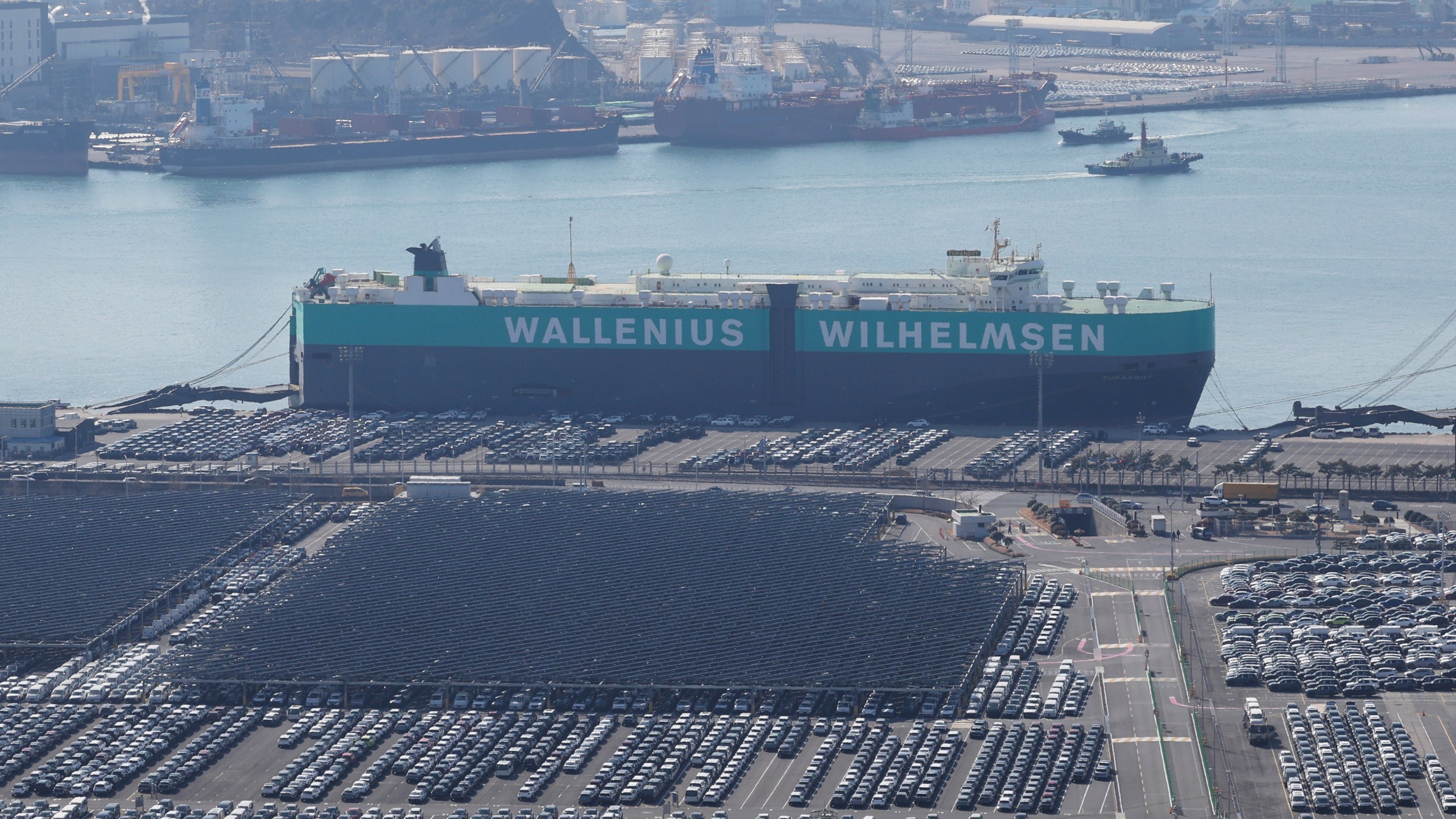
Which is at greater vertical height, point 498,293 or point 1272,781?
point 498,293

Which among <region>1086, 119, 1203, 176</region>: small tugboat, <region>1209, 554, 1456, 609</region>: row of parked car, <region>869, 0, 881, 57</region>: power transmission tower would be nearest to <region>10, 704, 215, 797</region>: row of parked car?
<region>1209, 554, 1456, 609</region>: row of parked car

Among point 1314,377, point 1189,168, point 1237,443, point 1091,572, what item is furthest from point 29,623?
point 1189,168

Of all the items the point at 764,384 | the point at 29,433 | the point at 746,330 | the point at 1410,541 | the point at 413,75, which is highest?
the point at 413,75

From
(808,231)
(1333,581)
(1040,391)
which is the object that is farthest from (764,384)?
(808,231)

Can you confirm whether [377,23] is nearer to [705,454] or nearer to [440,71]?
[440,71]

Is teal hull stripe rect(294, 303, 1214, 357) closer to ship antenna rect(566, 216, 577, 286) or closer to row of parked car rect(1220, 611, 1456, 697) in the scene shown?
ship antenna rect(566, 216, 577, 286)

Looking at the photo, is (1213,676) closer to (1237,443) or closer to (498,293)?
(1237,443)

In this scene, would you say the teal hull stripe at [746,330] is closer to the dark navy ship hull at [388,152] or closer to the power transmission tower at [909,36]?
the dark navy ship hull at [388,152]
